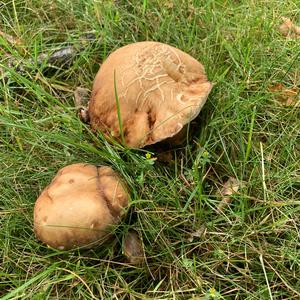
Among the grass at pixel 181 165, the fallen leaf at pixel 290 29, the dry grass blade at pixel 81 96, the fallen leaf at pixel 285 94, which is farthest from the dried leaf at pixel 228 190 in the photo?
the fallen leaf at pixel 290 29

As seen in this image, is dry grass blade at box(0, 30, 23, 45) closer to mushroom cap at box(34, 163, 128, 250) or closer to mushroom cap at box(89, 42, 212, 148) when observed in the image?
mushroom cap at box(89, 42, 212, 148)

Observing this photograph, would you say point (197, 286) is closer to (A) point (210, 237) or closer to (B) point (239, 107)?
(A) point (210, 237)

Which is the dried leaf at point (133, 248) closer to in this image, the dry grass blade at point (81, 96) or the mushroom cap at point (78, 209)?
the mushroom cap at point (78, 209)

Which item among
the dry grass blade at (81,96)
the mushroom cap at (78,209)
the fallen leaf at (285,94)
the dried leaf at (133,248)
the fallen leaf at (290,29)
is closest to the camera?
the mushroom cap at (78,209)

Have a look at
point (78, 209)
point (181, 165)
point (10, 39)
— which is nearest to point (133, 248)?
point (78, 209)

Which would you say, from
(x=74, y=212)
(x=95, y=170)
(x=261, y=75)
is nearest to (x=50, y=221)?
(x=74, y=212)

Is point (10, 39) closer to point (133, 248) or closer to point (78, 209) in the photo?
point (78, 209)
